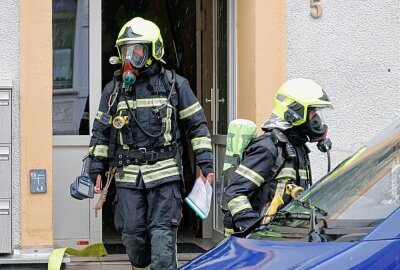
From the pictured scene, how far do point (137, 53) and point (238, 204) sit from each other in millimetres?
1853

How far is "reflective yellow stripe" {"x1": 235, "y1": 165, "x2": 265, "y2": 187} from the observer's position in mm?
5477

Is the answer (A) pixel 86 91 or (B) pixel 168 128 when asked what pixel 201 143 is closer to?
(B) pixel 168 128

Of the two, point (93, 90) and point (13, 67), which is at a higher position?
point (13, 67)

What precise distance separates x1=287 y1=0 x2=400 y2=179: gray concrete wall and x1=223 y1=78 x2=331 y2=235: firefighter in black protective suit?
2.75m

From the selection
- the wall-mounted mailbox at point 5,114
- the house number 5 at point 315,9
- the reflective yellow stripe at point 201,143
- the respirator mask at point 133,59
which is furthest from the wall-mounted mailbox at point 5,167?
the house number 5 at point 315,9

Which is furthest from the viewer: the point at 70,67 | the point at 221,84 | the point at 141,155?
the point at 221,84

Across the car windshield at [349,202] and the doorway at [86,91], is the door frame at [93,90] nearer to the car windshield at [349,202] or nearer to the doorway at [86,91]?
the doorway at [86,91]

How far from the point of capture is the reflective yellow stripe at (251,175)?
18.0 feet

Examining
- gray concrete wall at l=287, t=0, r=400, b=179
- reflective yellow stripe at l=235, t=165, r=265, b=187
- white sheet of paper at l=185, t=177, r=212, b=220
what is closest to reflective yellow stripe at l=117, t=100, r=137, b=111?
white sheet of paper at l=185, t=177, r=212, b=220

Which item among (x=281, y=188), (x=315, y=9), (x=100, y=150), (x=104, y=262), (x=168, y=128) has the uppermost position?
(x=315, y=9)

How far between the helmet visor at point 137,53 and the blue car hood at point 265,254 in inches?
112

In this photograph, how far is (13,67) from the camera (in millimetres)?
7941

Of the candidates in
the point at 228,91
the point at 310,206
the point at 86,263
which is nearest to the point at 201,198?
the point at 86,263

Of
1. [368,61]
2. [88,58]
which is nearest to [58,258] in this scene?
[88,58]
